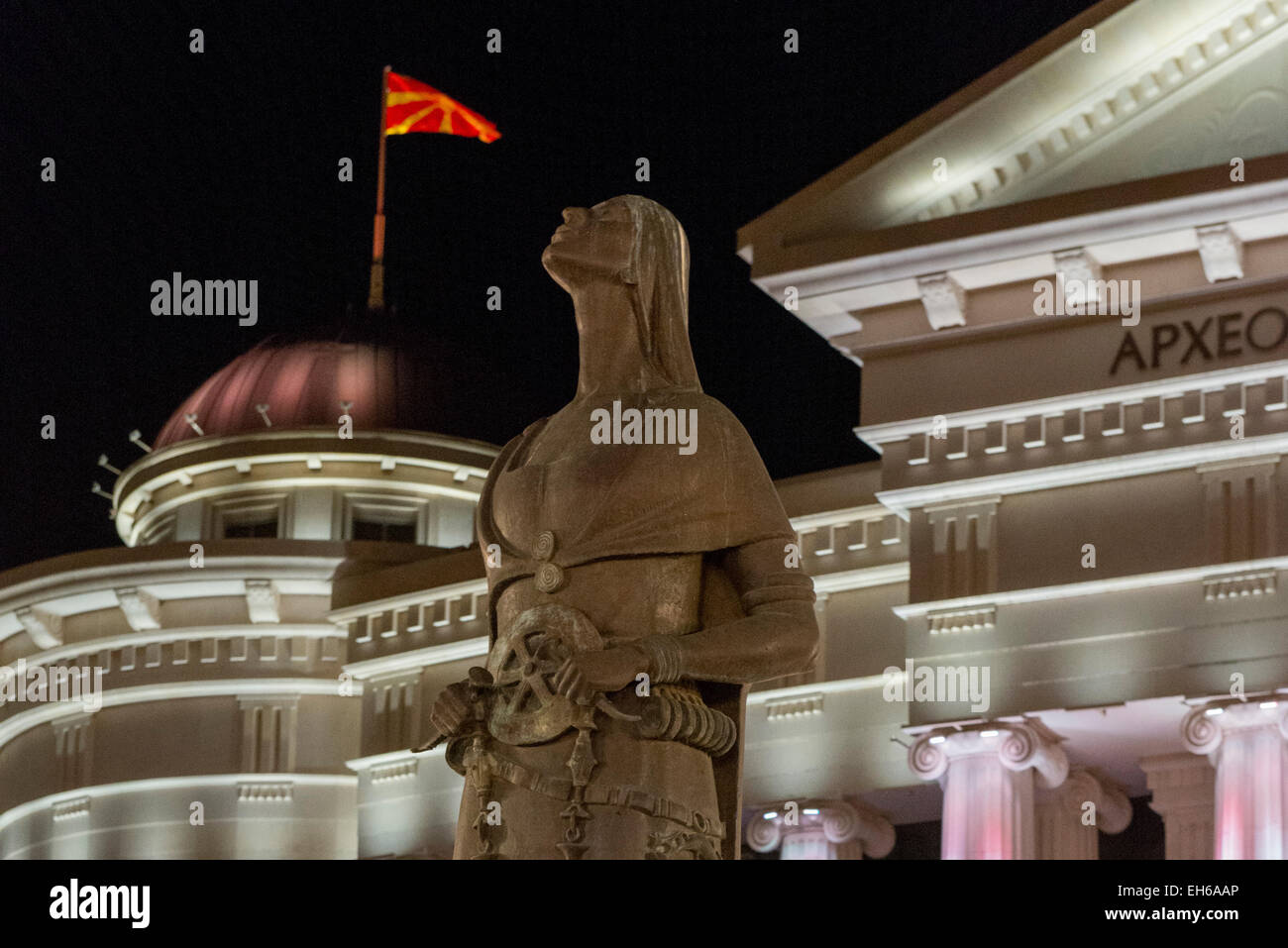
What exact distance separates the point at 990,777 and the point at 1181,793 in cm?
229

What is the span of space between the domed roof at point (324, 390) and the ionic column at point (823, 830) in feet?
43.6

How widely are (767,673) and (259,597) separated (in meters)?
30.2

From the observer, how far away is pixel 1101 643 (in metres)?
28.3

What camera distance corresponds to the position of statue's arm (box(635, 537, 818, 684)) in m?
8.32

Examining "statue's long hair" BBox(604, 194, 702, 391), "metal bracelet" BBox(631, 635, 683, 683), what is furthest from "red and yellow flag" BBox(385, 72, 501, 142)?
"metal bracelet" BBox(631, 635, 683, 683)

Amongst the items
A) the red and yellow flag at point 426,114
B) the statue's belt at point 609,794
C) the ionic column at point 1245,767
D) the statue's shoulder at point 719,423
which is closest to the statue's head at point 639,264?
the statue's shoulder at point 719,423

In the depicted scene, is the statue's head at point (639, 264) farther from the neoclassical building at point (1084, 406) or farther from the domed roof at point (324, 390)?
the domed roof at point (324, 390)

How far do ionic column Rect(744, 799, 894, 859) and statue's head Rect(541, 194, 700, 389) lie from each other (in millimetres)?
22252

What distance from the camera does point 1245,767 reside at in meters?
26.9

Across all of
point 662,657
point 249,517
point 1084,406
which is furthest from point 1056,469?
point 662,657

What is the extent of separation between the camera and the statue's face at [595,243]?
8992mm

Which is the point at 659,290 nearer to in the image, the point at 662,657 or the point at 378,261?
the point at 662,657
